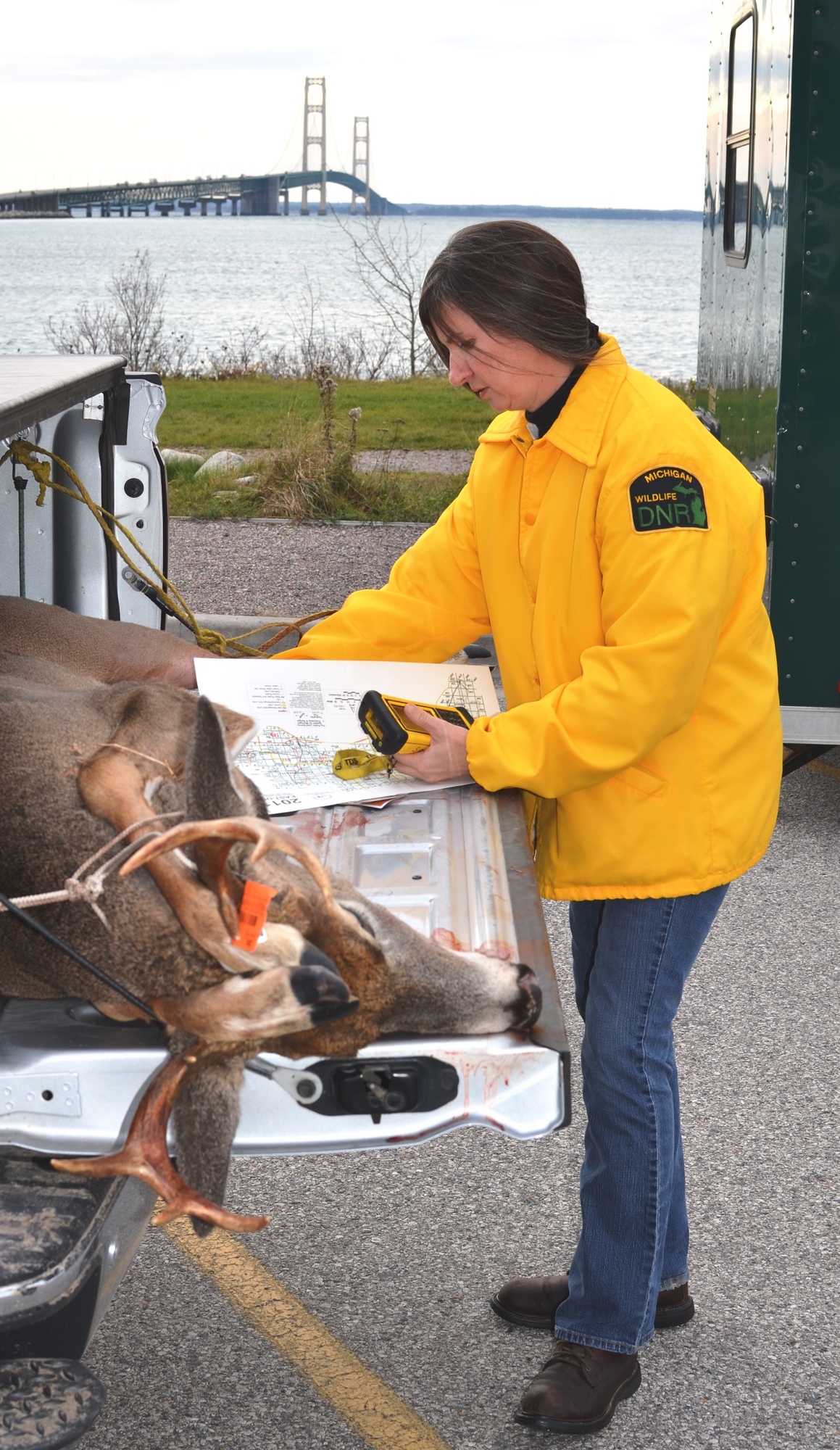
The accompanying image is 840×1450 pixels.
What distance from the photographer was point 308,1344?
350cm

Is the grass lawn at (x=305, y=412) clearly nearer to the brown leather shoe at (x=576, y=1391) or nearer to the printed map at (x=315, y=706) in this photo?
the printed map at (x=315, y=706)

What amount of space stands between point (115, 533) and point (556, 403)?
90.2 inches

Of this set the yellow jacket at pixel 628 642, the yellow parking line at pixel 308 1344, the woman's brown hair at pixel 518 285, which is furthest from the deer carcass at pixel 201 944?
the yellow parking line at pixel 308 1344

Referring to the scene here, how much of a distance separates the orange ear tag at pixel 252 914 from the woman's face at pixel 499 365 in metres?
1.28

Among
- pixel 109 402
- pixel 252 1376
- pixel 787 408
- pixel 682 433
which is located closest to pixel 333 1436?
pixel 252 1376

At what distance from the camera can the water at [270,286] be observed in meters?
41.5

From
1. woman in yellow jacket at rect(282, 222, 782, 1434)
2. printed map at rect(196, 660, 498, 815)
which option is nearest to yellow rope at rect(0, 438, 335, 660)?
printed map at rect(196, 660, 498, 815)

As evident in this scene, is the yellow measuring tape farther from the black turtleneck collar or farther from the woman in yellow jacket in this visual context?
the black turtleneck collar

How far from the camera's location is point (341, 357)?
2331cm

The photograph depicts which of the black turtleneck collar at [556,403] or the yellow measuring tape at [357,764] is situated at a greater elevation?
the black turtleneck collar at [556,403]

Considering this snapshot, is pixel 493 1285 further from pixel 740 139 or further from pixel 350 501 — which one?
pixel 350 501

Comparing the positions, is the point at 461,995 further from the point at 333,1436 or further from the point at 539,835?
the point at 333,1436

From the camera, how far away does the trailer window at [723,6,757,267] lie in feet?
21.9

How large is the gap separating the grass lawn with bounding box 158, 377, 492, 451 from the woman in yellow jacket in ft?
40.7
